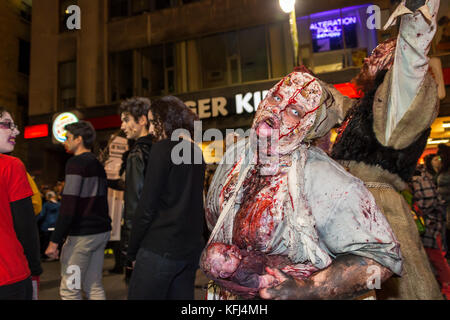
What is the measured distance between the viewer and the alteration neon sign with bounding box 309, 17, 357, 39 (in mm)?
11422

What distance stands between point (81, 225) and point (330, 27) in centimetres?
1097

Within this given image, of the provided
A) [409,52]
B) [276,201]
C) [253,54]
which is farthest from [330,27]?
[276,201]

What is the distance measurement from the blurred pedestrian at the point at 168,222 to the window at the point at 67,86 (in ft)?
46.2

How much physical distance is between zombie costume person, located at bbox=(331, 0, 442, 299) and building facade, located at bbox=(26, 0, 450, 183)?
9865mm

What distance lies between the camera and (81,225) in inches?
130

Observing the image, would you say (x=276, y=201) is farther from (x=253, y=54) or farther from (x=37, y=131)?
(x=37, y=131)

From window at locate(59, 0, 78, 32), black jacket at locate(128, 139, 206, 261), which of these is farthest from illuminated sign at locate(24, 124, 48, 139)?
black jacket at locate(128, 139, 206, 261)

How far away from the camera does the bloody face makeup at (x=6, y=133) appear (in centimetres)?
248

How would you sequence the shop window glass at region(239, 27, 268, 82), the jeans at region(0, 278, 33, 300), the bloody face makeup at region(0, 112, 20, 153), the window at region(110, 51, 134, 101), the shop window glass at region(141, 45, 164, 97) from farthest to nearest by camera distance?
the window at region(110, 51, 134, 101)
the shop window glass at region(141, 45, 164, 97)
the shop window glass at region(239, 27, 268, 82)
the bloody face makeup at region(0, 112, 20, 153)
the jeans at region(0, 278, 33, 300)

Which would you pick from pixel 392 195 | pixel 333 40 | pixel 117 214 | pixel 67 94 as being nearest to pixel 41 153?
pixel 67 94

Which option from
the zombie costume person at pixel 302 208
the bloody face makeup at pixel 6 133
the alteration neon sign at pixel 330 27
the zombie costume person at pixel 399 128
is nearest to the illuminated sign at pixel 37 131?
the alteration neon sign at pixel 330 27

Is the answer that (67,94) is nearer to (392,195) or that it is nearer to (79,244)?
(79,244)

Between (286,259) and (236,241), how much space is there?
0.19 meters

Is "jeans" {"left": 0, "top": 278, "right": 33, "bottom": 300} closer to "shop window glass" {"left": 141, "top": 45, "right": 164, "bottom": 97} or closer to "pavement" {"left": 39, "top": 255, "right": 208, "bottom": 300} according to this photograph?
"pavement" {"left": 39, "top": 255, "right": 208, "bottom": 300}
